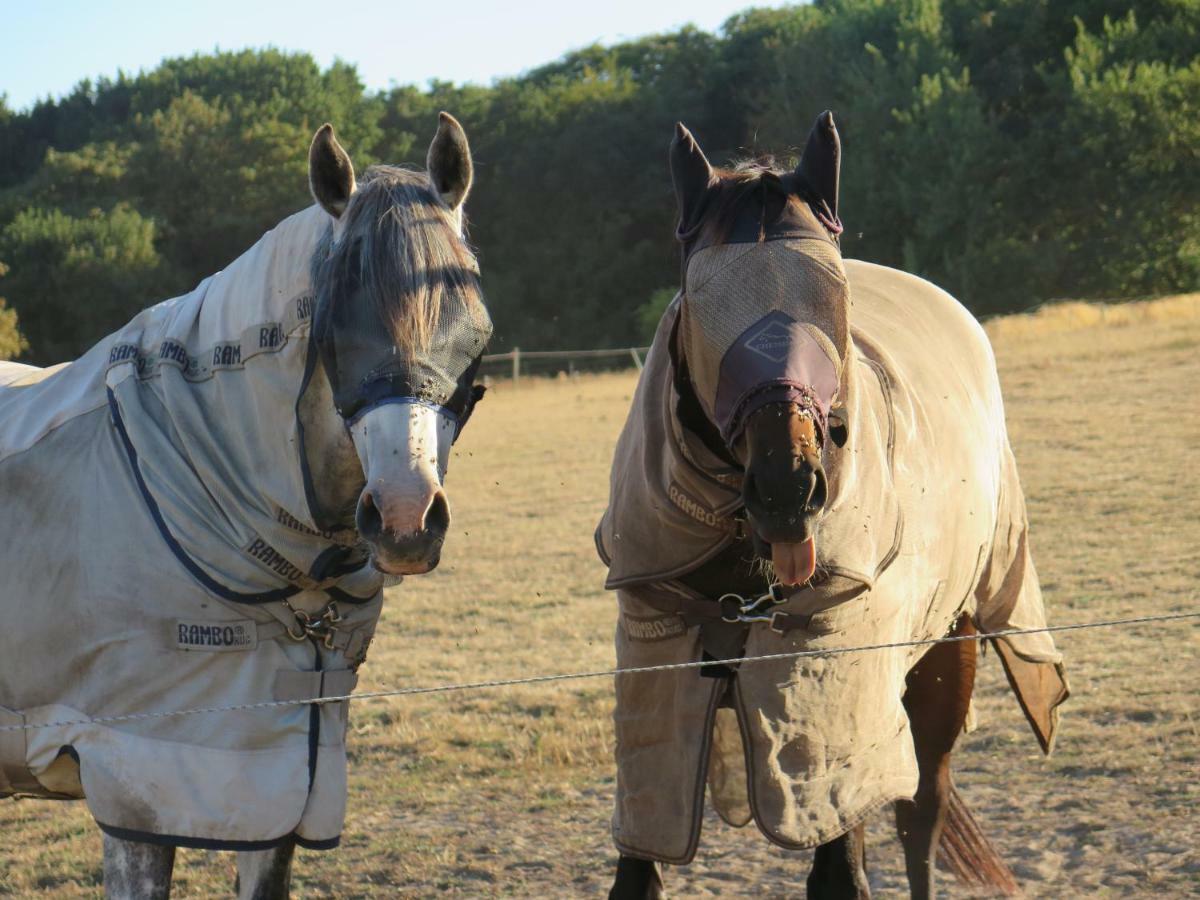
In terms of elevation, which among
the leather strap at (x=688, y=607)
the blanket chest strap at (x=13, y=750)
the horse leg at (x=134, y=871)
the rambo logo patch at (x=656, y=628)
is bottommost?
the horse leg at (x=134, y=871)

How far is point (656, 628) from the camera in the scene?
2951mm

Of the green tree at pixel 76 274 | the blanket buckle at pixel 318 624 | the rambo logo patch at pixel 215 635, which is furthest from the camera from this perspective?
the green tree at pixel 76 274

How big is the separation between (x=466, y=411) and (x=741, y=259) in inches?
24.3

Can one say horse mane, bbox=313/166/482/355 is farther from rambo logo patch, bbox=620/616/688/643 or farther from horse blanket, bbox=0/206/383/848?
rambo logo patch, bbox=620/616/688/643

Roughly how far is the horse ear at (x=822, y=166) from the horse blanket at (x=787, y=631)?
35 centimetres

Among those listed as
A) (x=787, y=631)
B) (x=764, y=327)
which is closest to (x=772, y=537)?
(x=764, y=327)

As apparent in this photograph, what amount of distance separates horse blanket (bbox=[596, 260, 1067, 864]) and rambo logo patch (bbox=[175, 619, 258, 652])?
2.62ft

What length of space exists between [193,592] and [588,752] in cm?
275

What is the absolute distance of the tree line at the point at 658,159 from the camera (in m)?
28.4

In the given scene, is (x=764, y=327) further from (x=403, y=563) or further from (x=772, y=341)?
(x=403, y=563)

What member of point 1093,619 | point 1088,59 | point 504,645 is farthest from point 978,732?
point 1088,59

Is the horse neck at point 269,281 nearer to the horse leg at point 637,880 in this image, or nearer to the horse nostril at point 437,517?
the horse nostril at point 437,517

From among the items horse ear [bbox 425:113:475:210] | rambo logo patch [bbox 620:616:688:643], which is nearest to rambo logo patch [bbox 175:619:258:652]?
rambo logo patch [bbox 620:616:688:643]

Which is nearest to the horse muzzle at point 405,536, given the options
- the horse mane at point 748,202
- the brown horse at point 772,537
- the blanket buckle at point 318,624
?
the blanket buckle at point 318,624
